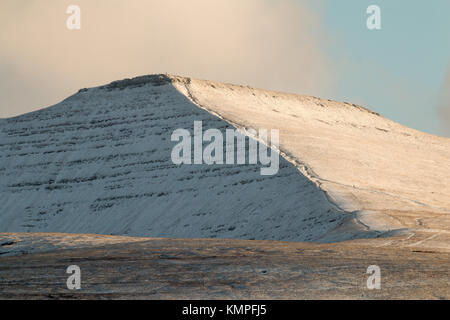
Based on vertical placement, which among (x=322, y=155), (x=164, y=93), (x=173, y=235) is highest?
Answer: (x=164, y=93)

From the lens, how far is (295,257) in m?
18.5

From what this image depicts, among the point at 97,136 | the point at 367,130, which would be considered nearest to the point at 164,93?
the point at 97,136

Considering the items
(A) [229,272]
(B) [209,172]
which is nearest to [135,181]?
(B) [209,172]

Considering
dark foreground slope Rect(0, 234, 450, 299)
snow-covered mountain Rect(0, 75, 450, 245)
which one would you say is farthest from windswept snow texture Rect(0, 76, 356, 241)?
dark foreground slope Rect(0, 234, 450, 299)

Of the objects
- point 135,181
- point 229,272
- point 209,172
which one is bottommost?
point 229,272

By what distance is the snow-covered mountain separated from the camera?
36.4 meters

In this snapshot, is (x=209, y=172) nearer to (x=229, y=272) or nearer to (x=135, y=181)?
(x=135, y=181)

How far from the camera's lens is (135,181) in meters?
48.5

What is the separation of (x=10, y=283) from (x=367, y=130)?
165 feet

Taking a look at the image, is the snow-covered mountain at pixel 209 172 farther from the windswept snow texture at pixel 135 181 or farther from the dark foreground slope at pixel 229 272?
the dark foreground slope at pixel 229 272

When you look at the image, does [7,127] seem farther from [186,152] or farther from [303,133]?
[303,133]

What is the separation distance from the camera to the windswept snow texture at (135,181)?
3788cm

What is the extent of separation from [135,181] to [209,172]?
5.97m

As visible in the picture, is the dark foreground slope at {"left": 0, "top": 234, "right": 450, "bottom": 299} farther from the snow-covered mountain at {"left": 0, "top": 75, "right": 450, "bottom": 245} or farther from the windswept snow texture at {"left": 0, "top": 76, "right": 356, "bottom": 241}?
the windswept snow texture at {"left": 0, "top": 76, "right": 356, "bottom": 241}
